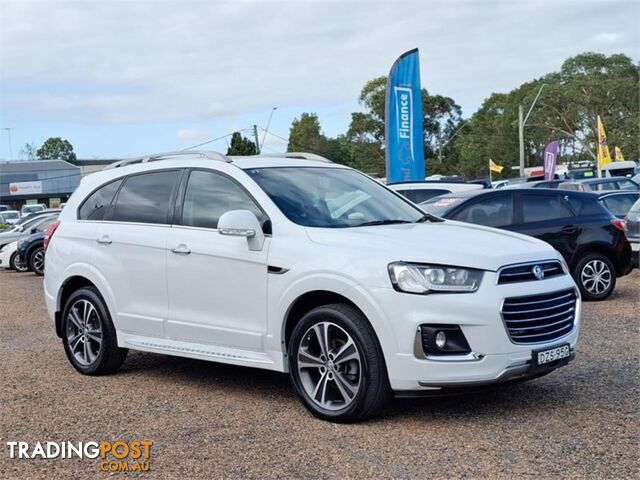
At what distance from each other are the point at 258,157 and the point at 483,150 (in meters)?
70.3

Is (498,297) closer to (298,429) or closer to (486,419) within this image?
(486,419)

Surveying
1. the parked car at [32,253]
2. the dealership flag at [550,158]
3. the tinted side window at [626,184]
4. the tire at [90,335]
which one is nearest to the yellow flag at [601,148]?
the dealership flag at [550,158]

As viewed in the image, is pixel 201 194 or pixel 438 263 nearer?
pixel 438 263

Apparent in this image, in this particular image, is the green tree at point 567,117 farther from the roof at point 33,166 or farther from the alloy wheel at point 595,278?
the alloy wheel at point 595,278

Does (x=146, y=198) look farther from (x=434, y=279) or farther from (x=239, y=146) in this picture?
(x=239, y=146)

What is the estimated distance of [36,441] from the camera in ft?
17.5

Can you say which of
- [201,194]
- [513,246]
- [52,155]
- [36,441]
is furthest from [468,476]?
[52,155]

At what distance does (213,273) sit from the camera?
6113mm

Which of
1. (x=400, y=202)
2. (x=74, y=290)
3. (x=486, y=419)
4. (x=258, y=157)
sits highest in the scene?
(x=258, y=157)


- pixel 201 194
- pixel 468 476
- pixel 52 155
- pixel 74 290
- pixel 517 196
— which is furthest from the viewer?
pixel 52 155

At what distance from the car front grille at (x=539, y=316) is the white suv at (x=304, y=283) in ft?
0.04

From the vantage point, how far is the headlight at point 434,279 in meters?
5.10

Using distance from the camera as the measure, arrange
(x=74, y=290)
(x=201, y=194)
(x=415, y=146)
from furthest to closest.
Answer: (x=415, y=146), (x=74, y=290), (x=201, y=194)

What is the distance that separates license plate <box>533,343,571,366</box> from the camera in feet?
17.3
